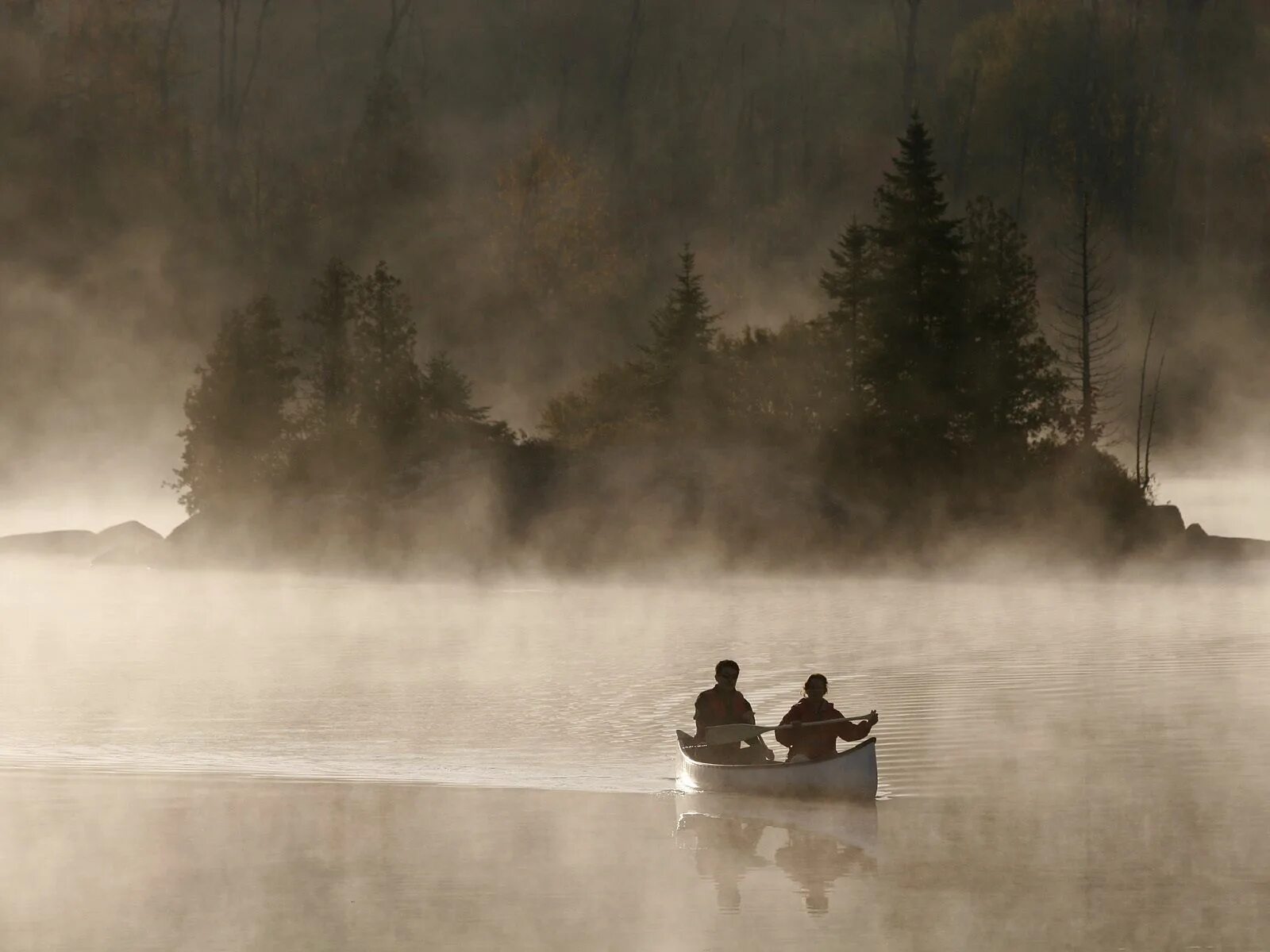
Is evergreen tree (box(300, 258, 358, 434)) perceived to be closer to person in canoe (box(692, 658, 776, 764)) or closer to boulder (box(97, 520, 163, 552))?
boulder (box(97, 520, 163, 552))

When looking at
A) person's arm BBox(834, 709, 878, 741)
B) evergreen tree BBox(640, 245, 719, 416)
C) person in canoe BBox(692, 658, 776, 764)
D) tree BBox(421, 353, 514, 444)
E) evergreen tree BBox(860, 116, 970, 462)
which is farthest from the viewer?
tree BBox(421, 353, 514, 444)

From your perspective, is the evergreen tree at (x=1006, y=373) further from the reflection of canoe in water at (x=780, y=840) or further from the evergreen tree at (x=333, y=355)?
the reflection of canoe in water at (x=780, y=840)

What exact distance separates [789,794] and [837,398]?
69162 mm

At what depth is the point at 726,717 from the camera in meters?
27.9

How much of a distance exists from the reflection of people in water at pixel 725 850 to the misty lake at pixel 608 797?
78 millimetres

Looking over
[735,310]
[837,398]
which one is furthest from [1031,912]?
[735,310]

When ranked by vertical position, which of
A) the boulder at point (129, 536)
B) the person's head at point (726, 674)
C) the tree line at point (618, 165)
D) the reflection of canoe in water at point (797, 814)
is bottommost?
the reflection of canoe in water at point (797, 814)

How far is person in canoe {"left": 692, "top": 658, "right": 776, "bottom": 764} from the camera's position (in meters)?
27.6

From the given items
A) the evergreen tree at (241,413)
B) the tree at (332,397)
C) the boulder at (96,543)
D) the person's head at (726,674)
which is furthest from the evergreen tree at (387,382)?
the person's head at (726,674)

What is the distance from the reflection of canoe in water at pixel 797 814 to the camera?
24703 mm

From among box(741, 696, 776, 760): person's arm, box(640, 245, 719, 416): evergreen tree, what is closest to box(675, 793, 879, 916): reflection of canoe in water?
box(741, 696, 776, 760): person's arm

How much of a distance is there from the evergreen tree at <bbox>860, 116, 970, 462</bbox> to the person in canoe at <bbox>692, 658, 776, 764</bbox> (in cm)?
6683

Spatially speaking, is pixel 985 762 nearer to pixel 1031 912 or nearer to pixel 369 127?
pixel 1031 912

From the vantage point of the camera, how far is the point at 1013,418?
96.1m
